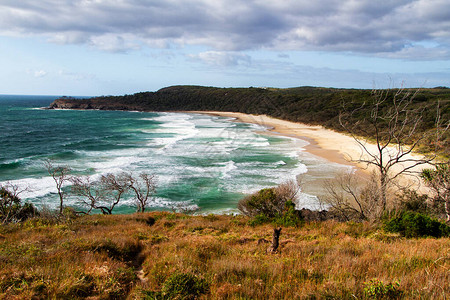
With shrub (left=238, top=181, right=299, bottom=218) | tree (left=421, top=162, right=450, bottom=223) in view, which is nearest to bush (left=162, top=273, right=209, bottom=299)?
tree (left=421, top=162, right=450, bottom=223)

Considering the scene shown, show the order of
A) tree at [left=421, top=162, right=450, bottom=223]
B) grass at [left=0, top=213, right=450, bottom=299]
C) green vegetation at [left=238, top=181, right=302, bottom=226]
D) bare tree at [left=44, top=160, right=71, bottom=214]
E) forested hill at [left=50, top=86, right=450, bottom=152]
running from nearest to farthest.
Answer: grass at [left=0, top=213, right=450, bottom=299] → tree at [left=421, top=162, right=450, bottom=223] → green vegetation at [left=238, top=181, right=302, bottom=226] → bare tree at [left=44, top=160, right=71, bottom=214] → forested hill at [left=50, top=86, right=450, bottom=152]

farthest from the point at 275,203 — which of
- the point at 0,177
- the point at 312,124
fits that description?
the point at 312,124

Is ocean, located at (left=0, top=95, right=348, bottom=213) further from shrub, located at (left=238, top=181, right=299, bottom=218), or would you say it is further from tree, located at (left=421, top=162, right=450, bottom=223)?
tree, located at (left=421, top=162, right=450, bottom=223)

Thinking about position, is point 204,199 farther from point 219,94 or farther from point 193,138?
point 219,94

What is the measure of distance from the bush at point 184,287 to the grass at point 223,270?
0.02 m

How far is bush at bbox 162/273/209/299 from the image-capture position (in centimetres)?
415

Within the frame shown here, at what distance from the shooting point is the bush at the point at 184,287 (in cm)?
415

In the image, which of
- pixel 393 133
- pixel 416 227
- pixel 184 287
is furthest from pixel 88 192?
pixel 416 227

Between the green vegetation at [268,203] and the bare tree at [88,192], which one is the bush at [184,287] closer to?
the green vegetation at [268,203]

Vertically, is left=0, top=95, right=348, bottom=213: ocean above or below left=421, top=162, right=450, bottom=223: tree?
below

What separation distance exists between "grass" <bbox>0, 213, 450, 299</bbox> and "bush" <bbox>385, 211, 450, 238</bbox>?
761mm

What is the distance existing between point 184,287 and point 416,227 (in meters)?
7.42

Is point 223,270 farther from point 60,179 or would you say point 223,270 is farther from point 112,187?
point 112,187

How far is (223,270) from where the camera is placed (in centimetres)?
495
